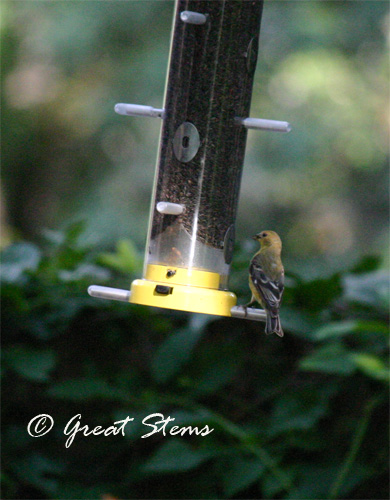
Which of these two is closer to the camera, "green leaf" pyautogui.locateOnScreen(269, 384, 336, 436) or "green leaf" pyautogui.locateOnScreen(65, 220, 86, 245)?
"green leaf" pyautogui.locateOnScreen(269, 384, 336, 436)

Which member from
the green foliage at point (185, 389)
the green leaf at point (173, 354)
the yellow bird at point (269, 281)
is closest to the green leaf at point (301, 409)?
the green foliage at point (185, 389)

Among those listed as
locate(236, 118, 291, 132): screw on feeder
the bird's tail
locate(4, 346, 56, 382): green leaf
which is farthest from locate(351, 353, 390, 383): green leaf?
locate(4, 346, 56, 382): green leaf

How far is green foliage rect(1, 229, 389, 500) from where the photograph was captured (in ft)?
8.25

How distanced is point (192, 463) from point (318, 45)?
19.4 feet

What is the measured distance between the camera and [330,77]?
7.47 meters

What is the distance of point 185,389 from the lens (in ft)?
8.85

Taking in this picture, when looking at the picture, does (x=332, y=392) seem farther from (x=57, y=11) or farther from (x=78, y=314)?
(x=57, y=11)

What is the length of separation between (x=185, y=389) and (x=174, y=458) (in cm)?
29

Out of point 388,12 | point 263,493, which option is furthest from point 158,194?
point 388,12

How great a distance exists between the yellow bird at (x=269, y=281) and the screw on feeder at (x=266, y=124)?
330 millimetres

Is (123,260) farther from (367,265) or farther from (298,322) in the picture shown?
(367,265)

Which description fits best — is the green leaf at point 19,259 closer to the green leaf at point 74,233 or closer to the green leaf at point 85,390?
the green leaf at point 74,233

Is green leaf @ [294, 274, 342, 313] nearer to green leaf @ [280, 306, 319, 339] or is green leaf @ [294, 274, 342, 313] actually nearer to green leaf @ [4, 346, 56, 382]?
green leaf @ [280, 306, 319, 339]

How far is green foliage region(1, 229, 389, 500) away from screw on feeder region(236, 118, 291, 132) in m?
0.72
